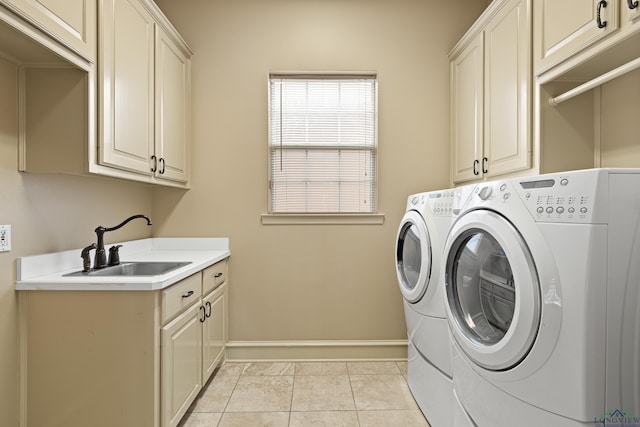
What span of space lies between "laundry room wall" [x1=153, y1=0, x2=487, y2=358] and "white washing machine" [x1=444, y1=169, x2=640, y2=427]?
157 centimetres

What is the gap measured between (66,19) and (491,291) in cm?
199

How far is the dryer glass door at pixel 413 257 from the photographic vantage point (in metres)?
1.86

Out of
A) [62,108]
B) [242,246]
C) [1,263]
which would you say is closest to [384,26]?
[242,246]

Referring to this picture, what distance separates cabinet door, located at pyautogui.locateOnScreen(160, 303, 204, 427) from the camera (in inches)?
64.2

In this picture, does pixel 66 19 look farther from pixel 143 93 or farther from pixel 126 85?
pixel 143 93

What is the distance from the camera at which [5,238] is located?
151cm

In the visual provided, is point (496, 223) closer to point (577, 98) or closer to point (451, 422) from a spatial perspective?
point (451, 422)

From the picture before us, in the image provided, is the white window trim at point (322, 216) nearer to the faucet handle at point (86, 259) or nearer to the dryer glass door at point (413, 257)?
the dryer glass door at point (413, 257)

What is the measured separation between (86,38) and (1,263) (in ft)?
3.41

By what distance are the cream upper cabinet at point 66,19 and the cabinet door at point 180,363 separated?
4.24 feet

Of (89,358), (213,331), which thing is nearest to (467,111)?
(213,331)

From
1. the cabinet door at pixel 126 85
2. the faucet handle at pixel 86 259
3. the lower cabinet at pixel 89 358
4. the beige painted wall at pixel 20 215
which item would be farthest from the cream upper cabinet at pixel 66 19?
the lower cabinet at pixel 89 358

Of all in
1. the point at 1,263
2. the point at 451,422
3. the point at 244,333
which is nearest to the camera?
the point at 1,263

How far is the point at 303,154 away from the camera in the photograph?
9.27 ft
